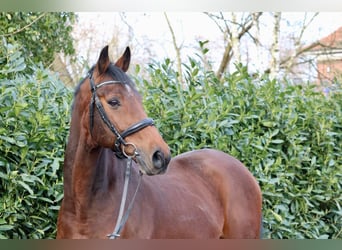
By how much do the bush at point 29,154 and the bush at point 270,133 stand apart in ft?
1.98

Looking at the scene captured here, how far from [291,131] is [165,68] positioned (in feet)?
2.79

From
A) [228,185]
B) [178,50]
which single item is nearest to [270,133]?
[228,185]

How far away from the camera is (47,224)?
223 cm

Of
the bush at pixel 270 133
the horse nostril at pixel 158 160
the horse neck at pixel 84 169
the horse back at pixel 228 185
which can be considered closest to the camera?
the horse nostril at pixel 158 160

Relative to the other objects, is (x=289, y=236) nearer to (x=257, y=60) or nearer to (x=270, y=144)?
(x=270, y=144)

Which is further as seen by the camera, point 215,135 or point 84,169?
point 215,135

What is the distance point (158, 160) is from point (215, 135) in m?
1.20

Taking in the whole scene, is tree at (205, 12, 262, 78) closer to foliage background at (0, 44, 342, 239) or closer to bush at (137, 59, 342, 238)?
foliage background at (0, 44, 342, 239)

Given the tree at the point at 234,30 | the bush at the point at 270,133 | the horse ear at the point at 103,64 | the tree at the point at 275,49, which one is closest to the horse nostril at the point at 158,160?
the horse ear at the point at 103,64

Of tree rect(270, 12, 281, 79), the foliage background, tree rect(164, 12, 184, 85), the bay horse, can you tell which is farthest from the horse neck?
tree rect(270, 12, 281, 79)

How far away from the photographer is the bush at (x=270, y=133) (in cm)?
270

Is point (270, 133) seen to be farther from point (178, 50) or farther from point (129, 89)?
point (129, 89)

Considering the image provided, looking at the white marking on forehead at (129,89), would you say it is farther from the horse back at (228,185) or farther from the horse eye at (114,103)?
the horse back at (228,185)

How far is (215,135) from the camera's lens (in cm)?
271
